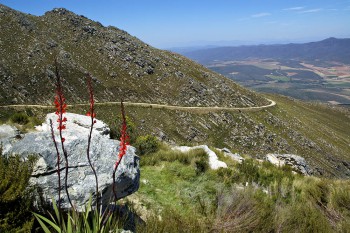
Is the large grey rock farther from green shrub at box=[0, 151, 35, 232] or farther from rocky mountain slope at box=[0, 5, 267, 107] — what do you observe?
rocky mountain slope at box=[0, 5, 267, 107]

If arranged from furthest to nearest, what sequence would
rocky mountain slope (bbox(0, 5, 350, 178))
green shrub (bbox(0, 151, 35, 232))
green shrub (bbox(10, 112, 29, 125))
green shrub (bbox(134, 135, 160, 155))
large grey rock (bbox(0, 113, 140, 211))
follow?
rocky mountain slope (bbox(0, 5, 350, 178)) < green shrub (bbox(10, 112, 29, 125)) < green shrub (bbox(134, 135, 160, 155)) < large grey rock (bbox(0, 113, 140, 211)) < green shrub (bbox(0, 151, 35, 232))

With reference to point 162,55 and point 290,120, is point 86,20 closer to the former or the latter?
point 162,55

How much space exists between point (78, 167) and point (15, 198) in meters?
1.33

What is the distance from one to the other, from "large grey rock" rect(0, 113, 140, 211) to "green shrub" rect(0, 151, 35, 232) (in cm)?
34

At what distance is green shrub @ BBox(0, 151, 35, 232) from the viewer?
5000mm

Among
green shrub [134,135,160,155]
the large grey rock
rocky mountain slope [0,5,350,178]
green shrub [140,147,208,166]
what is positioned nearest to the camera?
the large grey rock

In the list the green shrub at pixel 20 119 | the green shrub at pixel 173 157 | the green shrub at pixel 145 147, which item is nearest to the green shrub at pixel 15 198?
the green shrub at pixel 173 157

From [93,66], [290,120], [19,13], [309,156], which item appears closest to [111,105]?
[93,66]

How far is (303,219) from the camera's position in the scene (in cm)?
751

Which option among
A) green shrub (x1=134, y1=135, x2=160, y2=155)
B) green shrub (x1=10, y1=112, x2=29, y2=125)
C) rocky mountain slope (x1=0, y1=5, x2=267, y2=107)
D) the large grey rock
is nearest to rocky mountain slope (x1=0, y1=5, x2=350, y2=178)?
rocky mountain slope (x1=0, y1=5, x2=267, y2=107)

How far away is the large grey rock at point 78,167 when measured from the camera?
5812 mm

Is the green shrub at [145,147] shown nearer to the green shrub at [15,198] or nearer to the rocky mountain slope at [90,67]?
the green shrub at [15,198]

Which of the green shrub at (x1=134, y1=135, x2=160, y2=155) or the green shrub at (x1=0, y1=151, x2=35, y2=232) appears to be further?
the green shrub at (x1=134, y1=135, x2=160, y2=155)

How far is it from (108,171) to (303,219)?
5.06m
